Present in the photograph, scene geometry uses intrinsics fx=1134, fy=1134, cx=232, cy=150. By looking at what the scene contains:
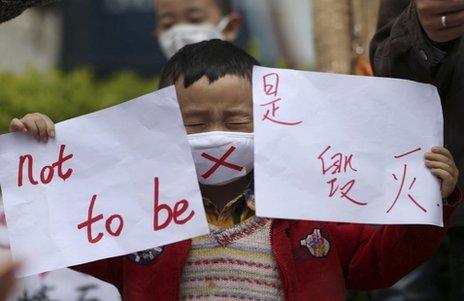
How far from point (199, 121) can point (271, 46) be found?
21.9 ft

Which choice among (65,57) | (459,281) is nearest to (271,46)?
(65,57)

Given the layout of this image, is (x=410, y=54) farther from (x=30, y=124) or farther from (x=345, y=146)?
(x=30, y=124)

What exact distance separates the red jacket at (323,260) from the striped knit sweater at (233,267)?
0.09 ft

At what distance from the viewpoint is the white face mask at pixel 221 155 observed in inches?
107

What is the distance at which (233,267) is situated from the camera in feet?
9.05

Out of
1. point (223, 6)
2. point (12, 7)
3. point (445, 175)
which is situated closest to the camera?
point (12, 7)

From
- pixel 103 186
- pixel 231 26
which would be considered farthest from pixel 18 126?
pixel 231 26

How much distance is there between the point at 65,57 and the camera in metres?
9.45

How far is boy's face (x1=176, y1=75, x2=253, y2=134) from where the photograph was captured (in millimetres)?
2770

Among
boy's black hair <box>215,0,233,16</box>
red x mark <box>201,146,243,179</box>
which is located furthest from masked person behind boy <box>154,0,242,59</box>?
red x mark <box>201,146,243,179</box>

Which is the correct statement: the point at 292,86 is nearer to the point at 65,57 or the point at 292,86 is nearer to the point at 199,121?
the point at 199,121

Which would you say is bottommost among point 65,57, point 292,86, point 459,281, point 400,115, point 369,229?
point 459,281

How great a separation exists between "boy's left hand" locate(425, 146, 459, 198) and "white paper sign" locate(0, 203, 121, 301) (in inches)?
62.6

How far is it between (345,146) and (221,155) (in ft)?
0.98
